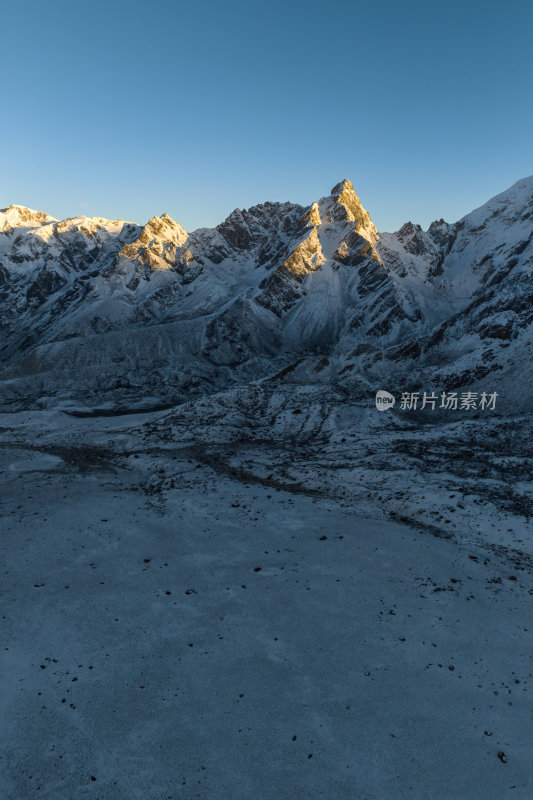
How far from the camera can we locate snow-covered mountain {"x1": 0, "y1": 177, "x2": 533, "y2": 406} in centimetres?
9825

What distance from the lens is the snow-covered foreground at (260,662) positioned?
41.9 ft

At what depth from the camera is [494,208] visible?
19412 centimetres

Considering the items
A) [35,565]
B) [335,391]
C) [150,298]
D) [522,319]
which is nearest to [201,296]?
[150,298]

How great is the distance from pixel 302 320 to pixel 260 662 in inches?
5796

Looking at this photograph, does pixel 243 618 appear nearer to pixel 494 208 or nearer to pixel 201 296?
pixel 201 296

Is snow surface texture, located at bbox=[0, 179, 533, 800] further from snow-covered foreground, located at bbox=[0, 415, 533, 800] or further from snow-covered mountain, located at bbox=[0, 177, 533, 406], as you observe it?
snow-covered mountain, located at bbox=[0, 177, 533, 406]

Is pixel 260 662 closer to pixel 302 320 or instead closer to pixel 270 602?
pixel 270 602

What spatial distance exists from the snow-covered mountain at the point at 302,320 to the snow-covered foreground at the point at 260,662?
5542 cm

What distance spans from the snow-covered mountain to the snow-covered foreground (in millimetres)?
55424

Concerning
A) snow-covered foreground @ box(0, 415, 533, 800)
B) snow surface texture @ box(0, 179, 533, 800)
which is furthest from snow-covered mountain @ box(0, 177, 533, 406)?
snow-covered foreground @ box(0, 415, 533, 800)

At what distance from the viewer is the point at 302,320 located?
6225 inches

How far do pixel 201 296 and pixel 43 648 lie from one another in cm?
17207

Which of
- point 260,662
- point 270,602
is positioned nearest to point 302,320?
point 270,602

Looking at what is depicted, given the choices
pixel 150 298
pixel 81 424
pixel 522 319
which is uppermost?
pixel 150 298
